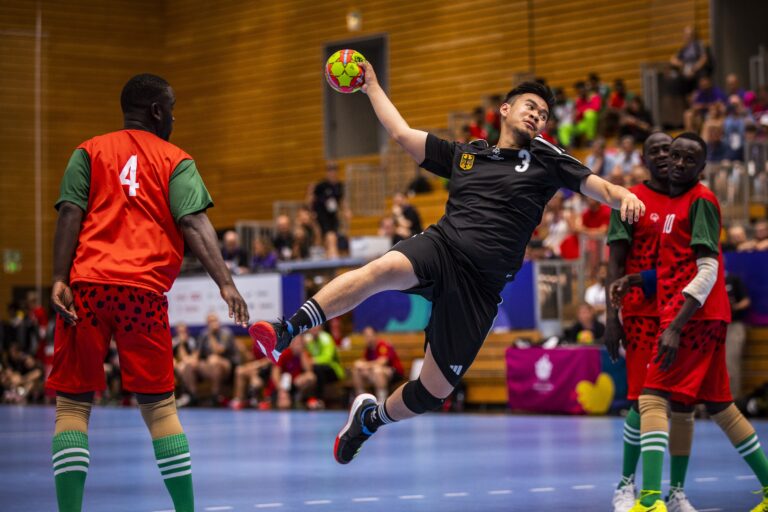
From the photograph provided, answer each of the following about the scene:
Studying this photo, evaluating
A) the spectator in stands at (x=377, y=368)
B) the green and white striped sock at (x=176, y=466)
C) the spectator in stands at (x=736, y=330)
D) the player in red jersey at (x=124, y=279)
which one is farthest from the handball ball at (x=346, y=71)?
the spectator in stands at (x=377, y=368)

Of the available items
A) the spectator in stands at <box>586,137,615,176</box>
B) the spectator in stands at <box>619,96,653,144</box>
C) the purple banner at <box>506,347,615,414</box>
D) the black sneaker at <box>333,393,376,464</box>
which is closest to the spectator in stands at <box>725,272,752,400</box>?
the purple banner at <box>506,347,615,414</box>

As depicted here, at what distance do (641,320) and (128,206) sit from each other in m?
3.29

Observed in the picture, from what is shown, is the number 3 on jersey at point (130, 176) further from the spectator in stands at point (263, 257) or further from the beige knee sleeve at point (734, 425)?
the spectator in stands at point (263, 257)

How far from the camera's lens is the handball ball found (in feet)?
23.0

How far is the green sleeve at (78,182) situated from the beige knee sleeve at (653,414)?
11.0 ft

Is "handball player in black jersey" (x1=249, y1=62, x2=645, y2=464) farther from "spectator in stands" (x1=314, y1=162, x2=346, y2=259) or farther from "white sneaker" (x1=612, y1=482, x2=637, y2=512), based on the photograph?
"spectator in stands" (x1=314, y1=162, x2=346, y2=259)

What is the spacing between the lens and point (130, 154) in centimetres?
611

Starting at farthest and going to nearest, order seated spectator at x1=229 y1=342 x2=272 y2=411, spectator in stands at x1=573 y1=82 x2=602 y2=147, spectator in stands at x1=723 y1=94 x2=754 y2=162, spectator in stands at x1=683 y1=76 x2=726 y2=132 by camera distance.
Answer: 1. spectator in stands at x1=573 y1=82 x2=602 y2=147
2. seated spectator at x1=229 y1=342 x2=272 y2=411
3. spectator in stands at x1=683 y1=76 x2=726 y2=132
4. spectator in stands at x1=723 y1=94 x2=754 y2=162

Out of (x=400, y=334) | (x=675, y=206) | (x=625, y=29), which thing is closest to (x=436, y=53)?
(x=625, y=29)

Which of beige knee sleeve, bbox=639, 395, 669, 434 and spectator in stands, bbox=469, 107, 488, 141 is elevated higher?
spectator in stands, bbox=469, 107, 488, 141

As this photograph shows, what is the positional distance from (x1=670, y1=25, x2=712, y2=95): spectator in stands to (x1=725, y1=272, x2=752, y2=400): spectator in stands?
692 cm

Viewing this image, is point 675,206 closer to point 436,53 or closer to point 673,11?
point 673,11

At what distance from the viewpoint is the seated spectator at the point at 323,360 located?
826 inches

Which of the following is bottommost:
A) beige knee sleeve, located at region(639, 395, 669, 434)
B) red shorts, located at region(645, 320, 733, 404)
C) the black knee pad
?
beige knee sleeve, located at region(639, 395, 669, 434)
